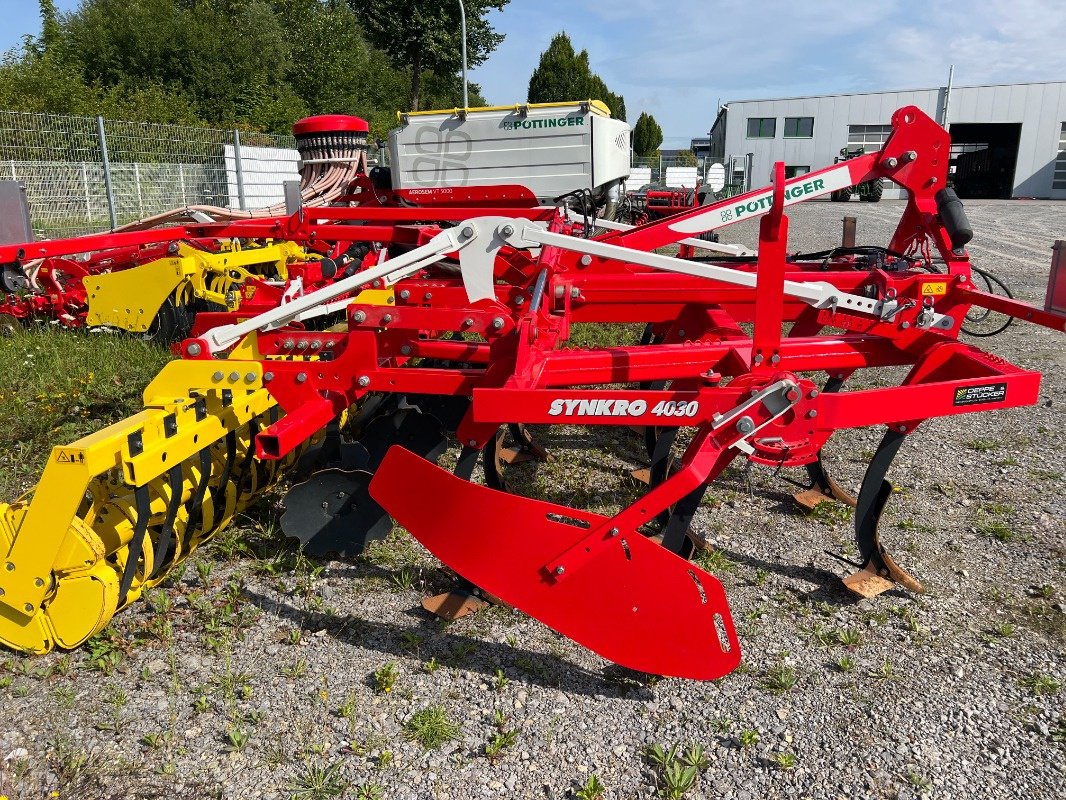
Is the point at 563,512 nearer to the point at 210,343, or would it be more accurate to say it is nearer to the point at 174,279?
the point at 210,343

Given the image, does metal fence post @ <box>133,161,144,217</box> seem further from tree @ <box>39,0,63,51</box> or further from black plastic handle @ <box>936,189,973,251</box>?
tree @ <box>39,0,63,51</box>

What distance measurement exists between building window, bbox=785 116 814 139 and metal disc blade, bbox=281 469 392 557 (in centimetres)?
4560

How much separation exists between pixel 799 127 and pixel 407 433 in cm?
4524

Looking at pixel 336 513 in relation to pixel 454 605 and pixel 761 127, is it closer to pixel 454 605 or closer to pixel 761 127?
pixel 454 605

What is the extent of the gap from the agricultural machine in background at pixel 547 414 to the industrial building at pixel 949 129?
35676 mm

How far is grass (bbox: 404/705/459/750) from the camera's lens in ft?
8.08

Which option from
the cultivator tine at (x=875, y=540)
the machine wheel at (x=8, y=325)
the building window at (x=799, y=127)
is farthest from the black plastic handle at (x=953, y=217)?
the building window at (x=799, y=127)

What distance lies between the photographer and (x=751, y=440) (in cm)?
270

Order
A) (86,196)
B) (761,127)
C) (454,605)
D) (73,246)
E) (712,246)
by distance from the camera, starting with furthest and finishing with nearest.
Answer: (761,127) → (86,196) → (73,246) → (712,246) → (454,605)

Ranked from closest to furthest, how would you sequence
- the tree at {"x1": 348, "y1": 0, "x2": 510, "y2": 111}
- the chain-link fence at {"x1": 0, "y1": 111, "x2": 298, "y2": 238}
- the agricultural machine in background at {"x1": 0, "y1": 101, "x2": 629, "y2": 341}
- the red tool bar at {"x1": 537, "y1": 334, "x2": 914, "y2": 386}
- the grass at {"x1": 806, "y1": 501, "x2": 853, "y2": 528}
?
the red tool bar at {"x1": 537, "y1": 334, "x2": 914, "y2": 386} < the grass at {"x1": 806, "y1": 501, "x2": 853, "y2": 528} < the agricultural machine in background at {"x1": 0, "y1": 101, "x2": 629, "y2": 341} < the chain-link fence at {"x1": 0, "y1": 111, "x2": 298, "y2": 238} < the tree at {"x1": 348, "y1": 0, "x2": 510, "y2": 111}

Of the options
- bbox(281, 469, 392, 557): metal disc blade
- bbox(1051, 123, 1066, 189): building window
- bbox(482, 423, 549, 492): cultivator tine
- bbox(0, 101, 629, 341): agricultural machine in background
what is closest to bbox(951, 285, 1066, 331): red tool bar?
bbox(482, 423, 549, 492): cultivator tine

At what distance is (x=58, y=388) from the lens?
18.2ft

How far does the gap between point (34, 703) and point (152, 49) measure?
A: 3500cm

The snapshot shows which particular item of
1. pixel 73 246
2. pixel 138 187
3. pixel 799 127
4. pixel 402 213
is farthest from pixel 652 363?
pixel 799 127
